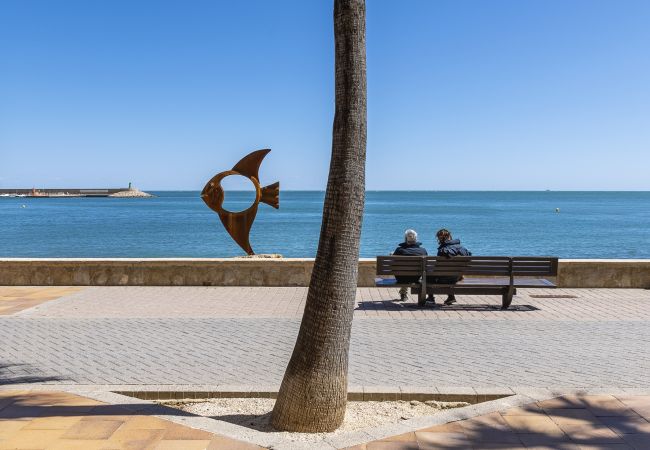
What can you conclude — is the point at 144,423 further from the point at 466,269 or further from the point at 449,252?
the point at 449,252

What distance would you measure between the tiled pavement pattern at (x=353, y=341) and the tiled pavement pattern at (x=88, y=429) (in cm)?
85

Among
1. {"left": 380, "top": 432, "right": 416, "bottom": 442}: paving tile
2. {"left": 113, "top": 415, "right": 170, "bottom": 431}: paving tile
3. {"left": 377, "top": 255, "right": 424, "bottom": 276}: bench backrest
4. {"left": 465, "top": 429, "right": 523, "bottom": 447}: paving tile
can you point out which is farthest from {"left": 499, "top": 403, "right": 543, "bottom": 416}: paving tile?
{"left": 377, "top": 255, "right": 424, "bottom": 276}: bench backrest

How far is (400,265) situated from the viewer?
9922mm

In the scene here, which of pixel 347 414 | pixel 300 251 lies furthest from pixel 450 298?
pixel 300 251

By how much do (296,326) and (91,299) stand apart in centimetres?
402

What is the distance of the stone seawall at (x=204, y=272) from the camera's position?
11867 mm

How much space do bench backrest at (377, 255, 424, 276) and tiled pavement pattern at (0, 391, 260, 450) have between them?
17.9 ft

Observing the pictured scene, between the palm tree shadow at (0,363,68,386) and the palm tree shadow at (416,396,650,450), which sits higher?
the palm tree shadow at (416,396,650,450)

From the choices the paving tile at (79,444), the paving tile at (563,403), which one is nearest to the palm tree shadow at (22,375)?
the paving tile at (79,444)

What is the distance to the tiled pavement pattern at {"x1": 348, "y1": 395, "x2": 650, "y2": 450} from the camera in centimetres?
437

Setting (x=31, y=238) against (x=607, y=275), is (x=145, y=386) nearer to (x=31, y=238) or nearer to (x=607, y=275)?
(x=607, y=275)

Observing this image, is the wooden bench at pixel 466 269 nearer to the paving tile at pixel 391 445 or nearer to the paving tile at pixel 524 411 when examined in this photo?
the paving tile at pixel 524 411

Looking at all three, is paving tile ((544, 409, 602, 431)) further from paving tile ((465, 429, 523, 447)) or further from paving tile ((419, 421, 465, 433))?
paving tile ((419, 421, 465, 433))

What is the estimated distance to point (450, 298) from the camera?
1020cm
